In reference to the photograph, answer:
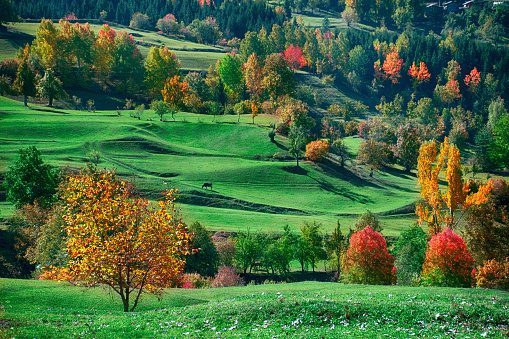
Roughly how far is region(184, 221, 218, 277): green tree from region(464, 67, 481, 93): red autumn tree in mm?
171368

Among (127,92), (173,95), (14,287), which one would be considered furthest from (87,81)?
(14,287)

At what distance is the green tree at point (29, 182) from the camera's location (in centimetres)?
5988

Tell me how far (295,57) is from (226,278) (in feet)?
480

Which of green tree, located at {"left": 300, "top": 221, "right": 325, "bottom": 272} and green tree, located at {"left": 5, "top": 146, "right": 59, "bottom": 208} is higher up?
green tree, located at {"left": 5, "top": 146, "right": 59, "bottom": 208}

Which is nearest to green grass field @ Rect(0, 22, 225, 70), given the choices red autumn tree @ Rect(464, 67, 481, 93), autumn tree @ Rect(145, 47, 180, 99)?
autumn tree @ Rect(145, 47, 180, 99)

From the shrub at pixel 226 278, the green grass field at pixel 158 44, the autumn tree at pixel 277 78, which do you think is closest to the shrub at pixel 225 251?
the shrub at pixel 226 278

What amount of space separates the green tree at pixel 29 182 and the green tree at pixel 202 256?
872 inches

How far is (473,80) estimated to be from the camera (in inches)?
7441

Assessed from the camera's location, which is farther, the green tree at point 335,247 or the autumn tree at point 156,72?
the autumn tree at point 156,72

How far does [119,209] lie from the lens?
81.1 ft

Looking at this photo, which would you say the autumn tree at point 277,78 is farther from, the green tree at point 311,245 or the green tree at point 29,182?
the green tree at point 29,182

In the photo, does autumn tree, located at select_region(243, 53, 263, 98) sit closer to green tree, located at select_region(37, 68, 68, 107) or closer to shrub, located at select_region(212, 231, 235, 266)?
green tree, located at select_region(37, 68, 68, 107)

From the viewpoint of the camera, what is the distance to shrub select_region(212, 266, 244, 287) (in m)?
49.3

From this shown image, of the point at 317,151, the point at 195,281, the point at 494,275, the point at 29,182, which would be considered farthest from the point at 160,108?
the point at 494,275
